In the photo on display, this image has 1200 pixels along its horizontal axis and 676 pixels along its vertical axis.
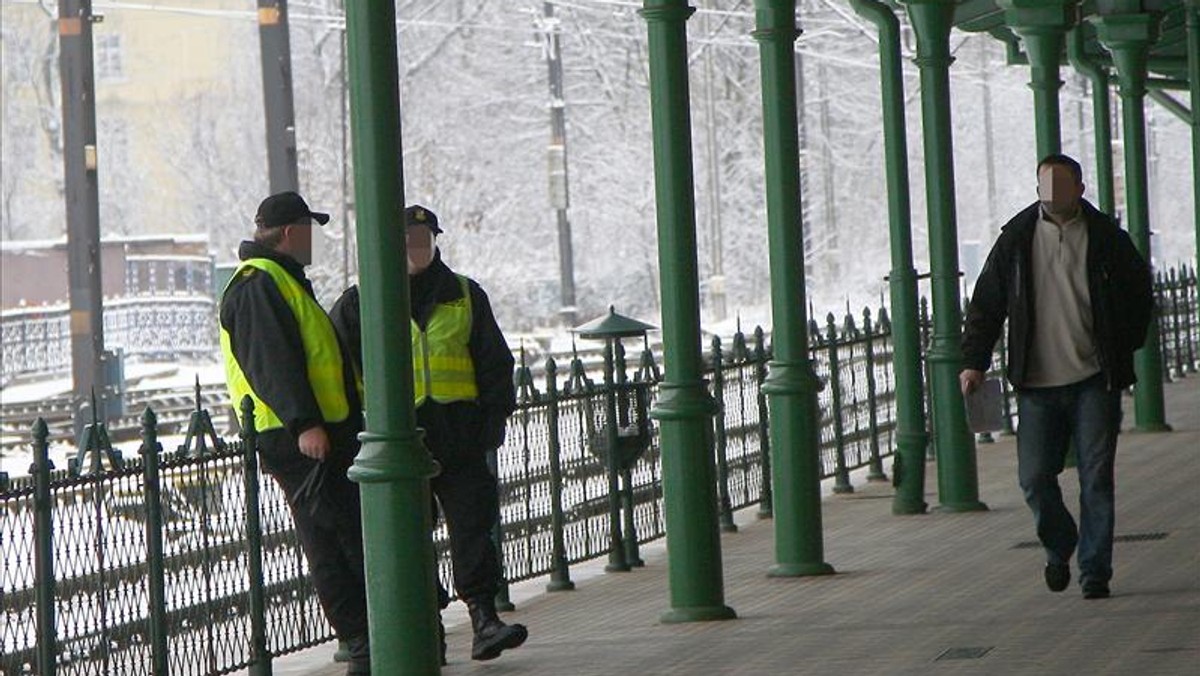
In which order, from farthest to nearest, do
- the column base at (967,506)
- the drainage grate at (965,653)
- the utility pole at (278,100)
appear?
1. the utility pole at (278,100)
2. the column base at (967,506)
3. the drainage grate at (965,653)

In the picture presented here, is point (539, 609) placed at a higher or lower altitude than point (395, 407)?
lower

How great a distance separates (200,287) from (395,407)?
45208 mm

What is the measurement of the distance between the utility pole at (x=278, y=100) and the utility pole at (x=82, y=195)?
249 cm

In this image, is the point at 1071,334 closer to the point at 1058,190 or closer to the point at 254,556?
the point at 1058,190

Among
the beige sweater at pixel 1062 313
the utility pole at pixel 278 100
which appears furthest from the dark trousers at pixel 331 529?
the utility pole at pixel 278 100

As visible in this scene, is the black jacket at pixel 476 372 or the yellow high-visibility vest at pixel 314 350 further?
the black jacket at pixel 476 372

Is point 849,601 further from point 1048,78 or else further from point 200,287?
point 200,287

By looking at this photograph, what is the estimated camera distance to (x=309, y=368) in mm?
8359

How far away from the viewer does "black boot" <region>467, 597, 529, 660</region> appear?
901 centimetres

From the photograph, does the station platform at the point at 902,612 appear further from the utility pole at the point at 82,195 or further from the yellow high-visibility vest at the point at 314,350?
the utility pole at the point at 82,195

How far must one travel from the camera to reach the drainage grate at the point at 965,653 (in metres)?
8.35

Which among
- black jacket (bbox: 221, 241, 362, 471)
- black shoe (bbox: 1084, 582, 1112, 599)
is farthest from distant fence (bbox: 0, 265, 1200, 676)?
black shoe (bbox: 1084, 582, 1112, 599)

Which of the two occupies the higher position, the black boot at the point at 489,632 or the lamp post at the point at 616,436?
the lamp post at the point at 616,436

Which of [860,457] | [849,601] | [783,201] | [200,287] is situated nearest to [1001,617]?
[849,601]
